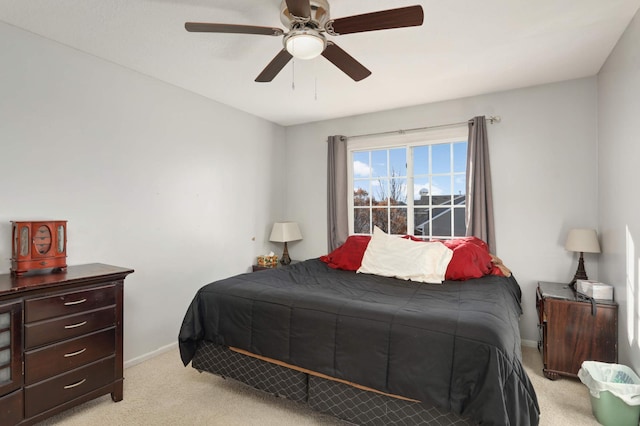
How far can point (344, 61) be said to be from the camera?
2098 mm

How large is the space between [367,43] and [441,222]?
→ 7.14ft

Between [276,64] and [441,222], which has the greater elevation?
[276,64]

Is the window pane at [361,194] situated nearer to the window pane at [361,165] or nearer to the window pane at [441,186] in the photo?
the window pane at [361,165]

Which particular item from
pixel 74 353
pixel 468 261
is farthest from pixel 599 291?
pixel 74 353

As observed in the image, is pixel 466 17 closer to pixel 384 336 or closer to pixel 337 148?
pixel 384 336

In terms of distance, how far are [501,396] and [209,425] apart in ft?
5.45

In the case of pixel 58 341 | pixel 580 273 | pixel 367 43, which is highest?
pixel 367 43

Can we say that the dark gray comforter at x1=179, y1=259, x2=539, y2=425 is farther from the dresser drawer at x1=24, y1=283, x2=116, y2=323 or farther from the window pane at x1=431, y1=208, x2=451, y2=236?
the window pane at x1=431, y1=208, x2=451, y2=236

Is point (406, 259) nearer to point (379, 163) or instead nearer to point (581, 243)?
point (581, 243)

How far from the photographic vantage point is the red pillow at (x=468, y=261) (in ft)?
9.21

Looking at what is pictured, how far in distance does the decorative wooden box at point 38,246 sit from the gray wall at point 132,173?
0.18m

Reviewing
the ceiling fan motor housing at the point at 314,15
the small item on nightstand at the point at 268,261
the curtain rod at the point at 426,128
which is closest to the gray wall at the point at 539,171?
the curtain rod at the point at 426,128

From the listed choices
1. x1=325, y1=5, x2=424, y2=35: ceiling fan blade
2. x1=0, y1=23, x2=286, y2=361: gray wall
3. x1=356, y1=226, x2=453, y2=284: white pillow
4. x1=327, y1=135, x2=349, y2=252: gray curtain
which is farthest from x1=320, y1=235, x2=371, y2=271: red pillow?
x1=325, y1=5, x2=424, y2=35: ceiling fan blade

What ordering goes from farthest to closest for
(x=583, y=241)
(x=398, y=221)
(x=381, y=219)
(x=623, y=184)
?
1. (x=381, y=219)
2. (x=398, y=221)
3. (x=583, y=241)
4. (x=623, y=184)
